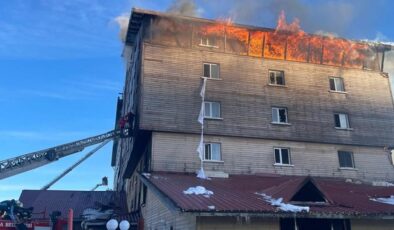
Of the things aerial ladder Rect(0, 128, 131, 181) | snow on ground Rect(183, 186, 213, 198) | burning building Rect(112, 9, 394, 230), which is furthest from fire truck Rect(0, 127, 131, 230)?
snow on ground Rect(183, 186, 213, 198)

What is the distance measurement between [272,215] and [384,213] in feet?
17.3

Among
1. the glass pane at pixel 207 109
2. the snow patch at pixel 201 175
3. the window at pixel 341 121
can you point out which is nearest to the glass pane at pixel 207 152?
the snow patch at pixel 201 175

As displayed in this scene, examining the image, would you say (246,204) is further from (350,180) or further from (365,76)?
(365,76)

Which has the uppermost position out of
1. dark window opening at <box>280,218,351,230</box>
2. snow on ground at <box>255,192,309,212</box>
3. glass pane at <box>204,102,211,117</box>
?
glass pane at <box>204,102,211,117</box>

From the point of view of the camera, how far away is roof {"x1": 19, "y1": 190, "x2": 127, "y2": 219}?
33.4 m

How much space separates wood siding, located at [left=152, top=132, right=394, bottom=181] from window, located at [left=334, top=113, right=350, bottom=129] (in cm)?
150

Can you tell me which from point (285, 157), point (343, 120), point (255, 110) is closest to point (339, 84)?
point (343, 120)

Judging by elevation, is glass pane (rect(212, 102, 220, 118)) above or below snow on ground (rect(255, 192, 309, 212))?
above

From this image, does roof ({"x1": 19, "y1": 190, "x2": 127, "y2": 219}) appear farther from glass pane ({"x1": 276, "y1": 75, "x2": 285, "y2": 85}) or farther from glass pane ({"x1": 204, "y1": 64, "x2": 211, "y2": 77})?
glass pane ({"x1": 276, "y1": 75, "x2": 285, "y2": 85})

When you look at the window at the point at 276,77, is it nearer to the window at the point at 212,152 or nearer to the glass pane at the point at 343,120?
the glass pane at the point at 343,120

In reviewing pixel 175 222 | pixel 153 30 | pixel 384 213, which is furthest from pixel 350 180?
pixel 153 30

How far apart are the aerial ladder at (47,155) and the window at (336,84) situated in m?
15.2

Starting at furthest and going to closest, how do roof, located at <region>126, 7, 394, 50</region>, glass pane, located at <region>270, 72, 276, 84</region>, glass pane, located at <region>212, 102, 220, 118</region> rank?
glass pane, located at <region>270, 72, 276, 84</region> → roof, located at <region>126, 7, 394, 50</region> → glass pane, located at <region>212, 102, 220, 118</region>

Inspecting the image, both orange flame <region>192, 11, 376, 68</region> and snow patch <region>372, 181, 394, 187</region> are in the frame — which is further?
orange flame <region>192, 11, 376, 68</region>
